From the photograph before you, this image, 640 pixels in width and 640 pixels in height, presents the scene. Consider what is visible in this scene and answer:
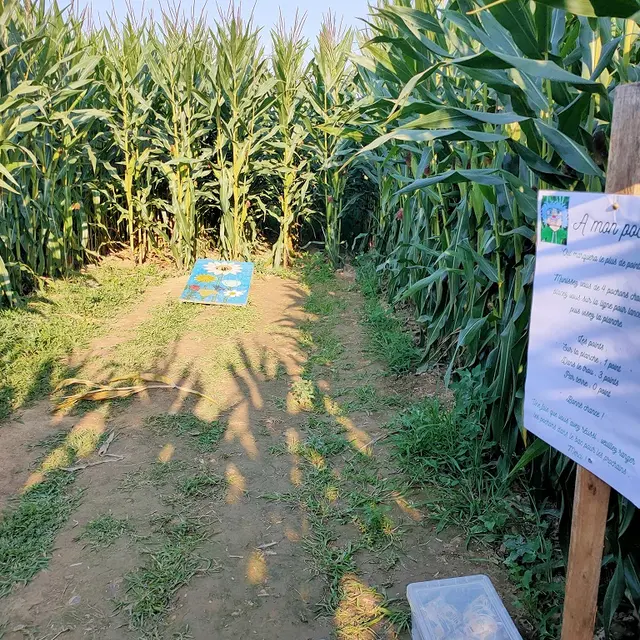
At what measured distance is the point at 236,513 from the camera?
7.67 ft

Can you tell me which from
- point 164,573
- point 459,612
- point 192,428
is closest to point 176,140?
point 192,428

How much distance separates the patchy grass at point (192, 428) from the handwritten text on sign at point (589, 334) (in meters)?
1.94

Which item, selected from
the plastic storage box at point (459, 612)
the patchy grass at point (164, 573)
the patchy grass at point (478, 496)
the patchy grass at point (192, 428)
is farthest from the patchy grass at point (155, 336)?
the plastic storage box at point (459, 612)

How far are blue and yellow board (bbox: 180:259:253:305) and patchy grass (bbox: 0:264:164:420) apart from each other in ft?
1.84

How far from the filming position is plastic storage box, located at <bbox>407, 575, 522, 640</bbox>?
1498 mm

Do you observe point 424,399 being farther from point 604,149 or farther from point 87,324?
point 87,324

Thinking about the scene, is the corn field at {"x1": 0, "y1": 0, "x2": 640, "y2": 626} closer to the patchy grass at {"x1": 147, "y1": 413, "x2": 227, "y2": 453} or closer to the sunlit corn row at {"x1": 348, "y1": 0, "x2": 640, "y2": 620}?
the sunlit corn row at {"x1": 348, "y1": 0, "x2": 640, "y2": 620}

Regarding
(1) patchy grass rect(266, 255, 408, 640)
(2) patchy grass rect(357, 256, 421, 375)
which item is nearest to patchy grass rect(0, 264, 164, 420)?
(1) patchy grass rect(266, 255, 408, 640)

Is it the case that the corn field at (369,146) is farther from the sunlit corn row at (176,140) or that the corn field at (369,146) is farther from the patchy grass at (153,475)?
the patchy grass at (153,475)

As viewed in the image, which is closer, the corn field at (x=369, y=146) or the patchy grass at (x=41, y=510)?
the corn field at (x=369, y=146)

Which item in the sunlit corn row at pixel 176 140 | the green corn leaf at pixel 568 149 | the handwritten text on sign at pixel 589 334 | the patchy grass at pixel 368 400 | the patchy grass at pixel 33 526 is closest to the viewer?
the handwritten text on sign at pixel 589 334

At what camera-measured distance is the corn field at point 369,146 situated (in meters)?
1.56

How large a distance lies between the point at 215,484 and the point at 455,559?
112cm

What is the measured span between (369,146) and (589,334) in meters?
0.79
